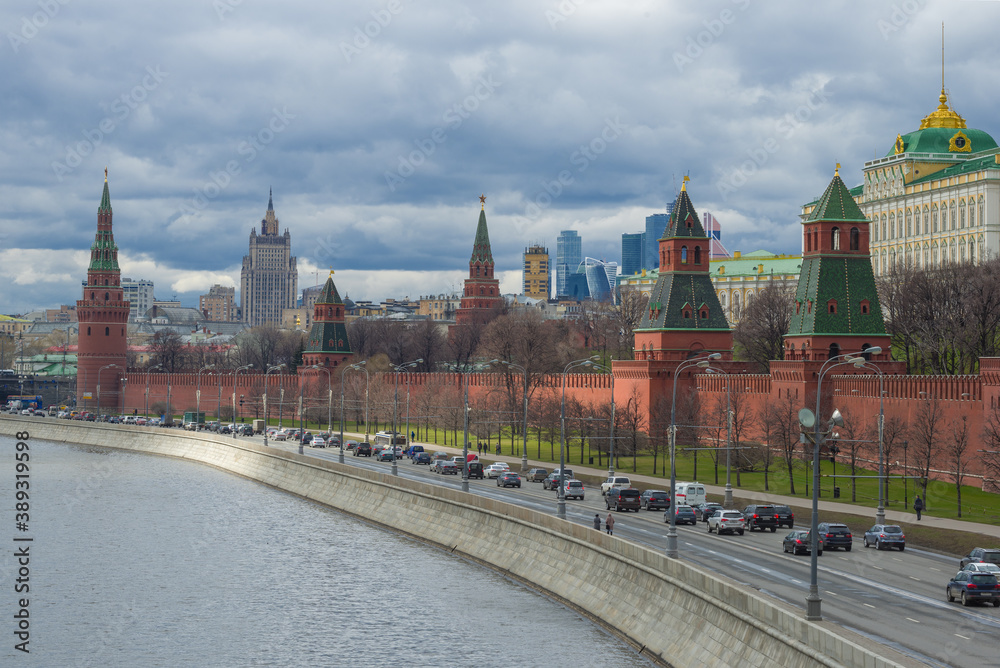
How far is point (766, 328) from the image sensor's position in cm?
12350

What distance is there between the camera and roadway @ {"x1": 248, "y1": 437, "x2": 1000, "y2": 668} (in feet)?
95.6

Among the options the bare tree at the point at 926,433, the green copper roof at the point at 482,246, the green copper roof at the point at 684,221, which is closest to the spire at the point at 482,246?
the green copper roof at the point at 482,246

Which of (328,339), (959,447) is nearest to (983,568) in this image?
(959,447)

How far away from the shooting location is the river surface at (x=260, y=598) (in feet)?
120

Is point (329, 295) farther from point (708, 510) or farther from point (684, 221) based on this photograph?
point (708, 510)

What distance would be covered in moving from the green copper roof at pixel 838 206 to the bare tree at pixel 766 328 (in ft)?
94.7

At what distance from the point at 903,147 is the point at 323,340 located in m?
70.0

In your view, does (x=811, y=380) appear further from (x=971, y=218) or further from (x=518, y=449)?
(x=971, y=218)

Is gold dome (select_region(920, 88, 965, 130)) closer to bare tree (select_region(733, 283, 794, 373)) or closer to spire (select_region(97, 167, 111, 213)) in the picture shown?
bare tree (select_region(733, 283, 794, 373))

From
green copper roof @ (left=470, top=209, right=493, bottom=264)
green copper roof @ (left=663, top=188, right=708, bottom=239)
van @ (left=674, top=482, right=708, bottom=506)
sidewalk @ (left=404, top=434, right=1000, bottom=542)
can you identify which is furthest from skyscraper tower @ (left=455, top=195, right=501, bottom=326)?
van @ (left=674, top=482, right=708, bottom=506)

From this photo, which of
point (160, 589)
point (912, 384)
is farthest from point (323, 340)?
point (160, 589)

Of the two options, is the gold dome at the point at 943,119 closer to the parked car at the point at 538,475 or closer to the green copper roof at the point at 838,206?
the green copper roof at the point at 838,206

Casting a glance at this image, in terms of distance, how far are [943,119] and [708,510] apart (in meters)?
98.9

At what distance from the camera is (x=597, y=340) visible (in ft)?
549
